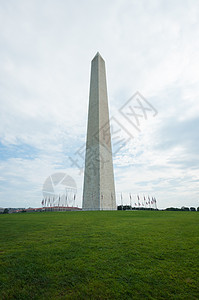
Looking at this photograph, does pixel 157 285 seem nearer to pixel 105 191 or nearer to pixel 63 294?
pixel 63 294

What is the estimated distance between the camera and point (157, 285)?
12.2 feet

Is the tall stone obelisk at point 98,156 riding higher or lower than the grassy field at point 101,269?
higher

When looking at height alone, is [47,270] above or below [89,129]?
below

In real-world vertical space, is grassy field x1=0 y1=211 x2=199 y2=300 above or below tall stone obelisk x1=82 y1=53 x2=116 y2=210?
below

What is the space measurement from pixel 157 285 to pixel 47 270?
255 cm

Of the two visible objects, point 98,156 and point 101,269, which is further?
point 98,156

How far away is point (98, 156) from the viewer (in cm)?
3200

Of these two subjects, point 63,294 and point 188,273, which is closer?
point 63,294

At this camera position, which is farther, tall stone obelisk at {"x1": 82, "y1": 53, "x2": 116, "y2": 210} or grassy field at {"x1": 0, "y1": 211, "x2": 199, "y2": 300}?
tall stone obelisk at {"x1": 82, "y1": 53, "x2": 116, "y2": 210}

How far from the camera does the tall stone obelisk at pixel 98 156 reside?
31047mm

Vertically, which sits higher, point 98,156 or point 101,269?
point 98,156

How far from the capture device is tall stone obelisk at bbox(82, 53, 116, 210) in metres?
31.0

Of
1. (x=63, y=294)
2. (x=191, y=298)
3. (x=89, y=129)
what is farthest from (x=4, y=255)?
(x=89, y=129)

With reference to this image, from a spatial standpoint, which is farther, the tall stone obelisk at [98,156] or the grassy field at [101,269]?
the tall stone obelisk at [98,156]
